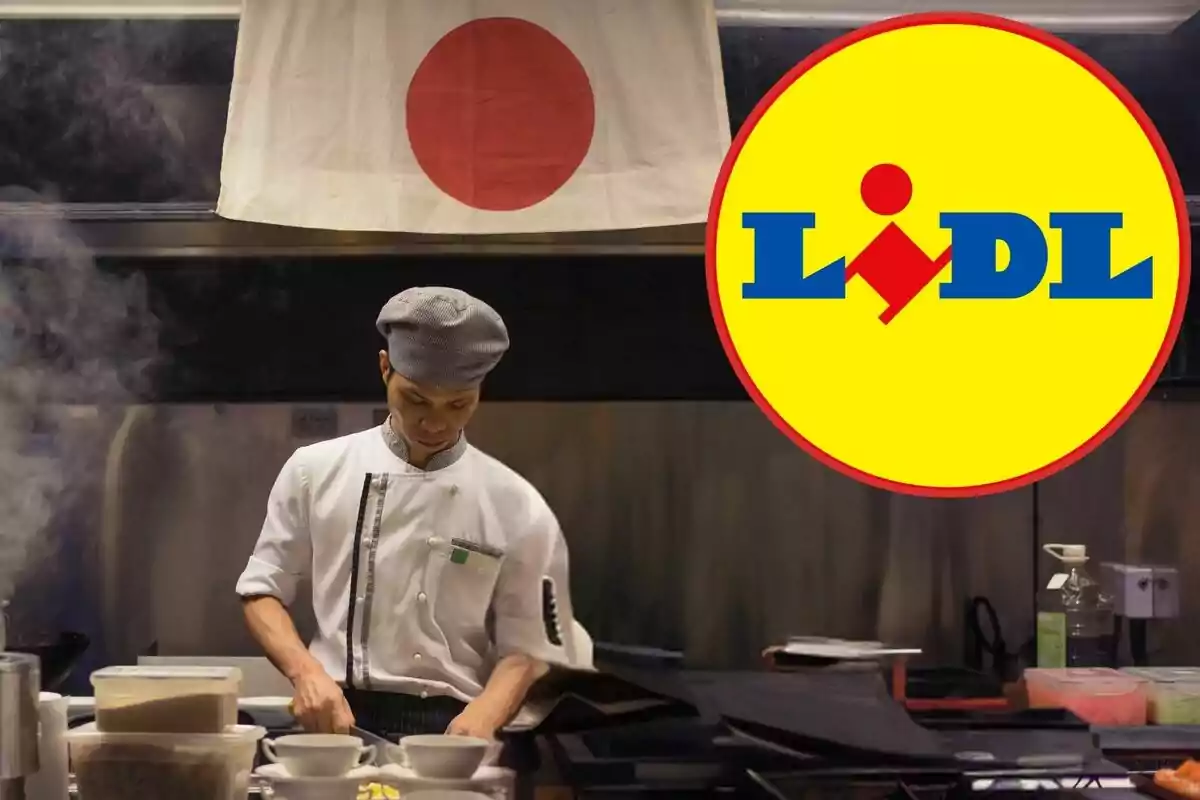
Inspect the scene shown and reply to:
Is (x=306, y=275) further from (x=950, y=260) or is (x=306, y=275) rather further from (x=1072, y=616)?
(x=1072, y=616)

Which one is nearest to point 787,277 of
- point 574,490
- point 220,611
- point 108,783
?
point 574,490

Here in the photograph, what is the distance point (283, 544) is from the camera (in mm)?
1679

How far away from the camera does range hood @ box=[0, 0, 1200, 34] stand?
1.69 m

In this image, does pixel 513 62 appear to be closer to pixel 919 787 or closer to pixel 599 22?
pixel 599 22

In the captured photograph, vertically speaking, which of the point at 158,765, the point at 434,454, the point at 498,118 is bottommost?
the point at 158,765

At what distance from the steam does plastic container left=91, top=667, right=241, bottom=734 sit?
437mm

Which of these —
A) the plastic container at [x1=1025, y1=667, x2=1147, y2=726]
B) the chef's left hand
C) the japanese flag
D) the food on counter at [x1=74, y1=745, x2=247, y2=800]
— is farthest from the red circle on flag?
the plastic container at [x1=1025, y1=667, x2=1147, y2=726]

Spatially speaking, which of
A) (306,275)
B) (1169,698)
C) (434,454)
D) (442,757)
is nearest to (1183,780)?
(1169,698)

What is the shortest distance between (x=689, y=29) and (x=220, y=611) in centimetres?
106

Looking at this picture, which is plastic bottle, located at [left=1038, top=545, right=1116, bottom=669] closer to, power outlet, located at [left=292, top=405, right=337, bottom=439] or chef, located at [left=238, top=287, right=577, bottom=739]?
chef, located at [left=238, top=287, right=577, bottom=739]

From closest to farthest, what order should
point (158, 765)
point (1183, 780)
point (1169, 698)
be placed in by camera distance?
point (158, 765) → point (1183, 780) → point (1169, 698)

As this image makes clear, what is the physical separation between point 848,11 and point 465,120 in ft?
1.88

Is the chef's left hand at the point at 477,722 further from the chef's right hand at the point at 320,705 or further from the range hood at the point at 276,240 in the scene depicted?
the range hood at the point at 276,240

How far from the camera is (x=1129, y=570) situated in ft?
5.63
